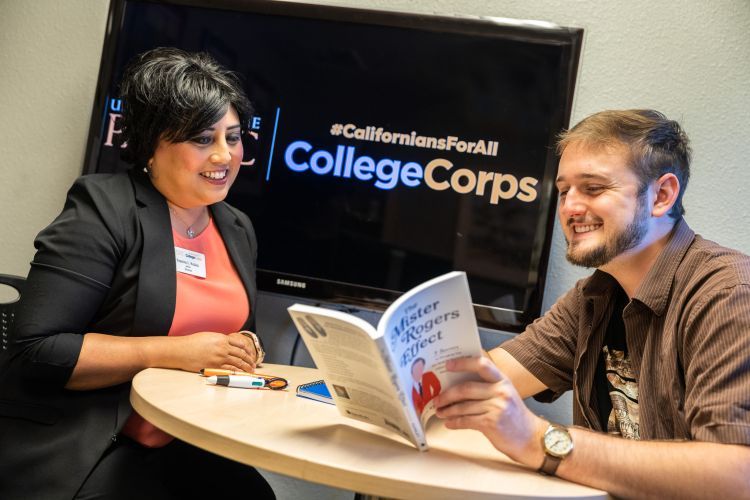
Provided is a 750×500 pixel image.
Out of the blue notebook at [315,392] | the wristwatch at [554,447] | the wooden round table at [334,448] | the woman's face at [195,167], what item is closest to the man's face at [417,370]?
the wooden round table at [334,448]

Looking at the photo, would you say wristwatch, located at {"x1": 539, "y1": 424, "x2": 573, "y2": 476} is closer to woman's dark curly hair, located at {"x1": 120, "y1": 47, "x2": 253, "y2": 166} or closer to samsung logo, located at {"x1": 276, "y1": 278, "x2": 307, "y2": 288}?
woman's dark curly hair, located at {"x1": 120, "y1": 47, "x2": 253, "y2": 166}

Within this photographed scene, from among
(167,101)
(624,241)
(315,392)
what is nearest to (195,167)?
(167,101)

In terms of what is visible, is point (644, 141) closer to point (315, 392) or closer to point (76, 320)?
point (315, 392)

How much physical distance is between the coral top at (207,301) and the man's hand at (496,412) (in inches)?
34.3

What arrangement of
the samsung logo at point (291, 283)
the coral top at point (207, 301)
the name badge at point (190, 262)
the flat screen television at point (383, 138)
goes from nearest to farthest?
the coral top at point (207, 301), the name badge at point (190, 262), the flat screen television at point (383, 138), the samsung logo at point (291, 283)

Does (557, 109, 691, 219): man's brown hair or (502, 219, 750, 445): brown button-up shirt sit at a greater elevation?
(557, 109, 691, 219): man's brown hair

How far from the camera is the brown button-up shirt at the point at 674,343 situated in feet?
4.37

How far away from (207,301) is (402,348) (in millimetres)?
959

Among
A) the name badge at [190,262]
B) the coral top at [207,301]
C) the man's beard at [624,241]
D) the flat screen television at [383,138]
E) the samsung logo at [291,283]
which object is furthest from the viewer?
the samsung logo at [291,283]

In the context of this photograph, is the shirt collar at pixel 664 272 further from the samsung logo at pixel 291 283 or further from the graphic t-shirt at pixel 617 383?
the samsung logo at pixel 291 283

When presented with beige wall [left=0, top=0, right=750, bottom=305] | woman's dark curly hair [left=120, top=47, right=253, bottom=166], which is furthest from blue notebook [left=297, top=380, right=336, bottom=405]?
beige wall [left=0, top=0, right=750, bottom=305]

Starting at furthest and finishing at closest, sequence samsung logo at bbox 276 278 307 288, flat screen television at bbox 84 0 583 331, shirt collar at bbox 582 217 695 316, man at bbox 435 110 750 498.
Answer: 1. samsung logo at bbox 276 278 307 288
2. flat screen television at bbox 84 0 583 331
3. shirt collar at bbox 582 217 695 316
4. man at bbox 435 110 750 498

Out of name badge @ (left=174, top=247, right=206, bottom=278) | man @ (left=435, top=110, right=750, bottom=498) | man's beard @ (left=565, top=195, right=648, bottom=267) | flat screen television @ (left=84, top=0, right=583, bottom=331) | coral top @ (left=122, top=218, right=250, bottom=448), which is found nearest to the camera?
man @ (left=435, top=110, right=750, bottom=498)

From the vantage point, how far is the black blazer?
1699 millimetres
